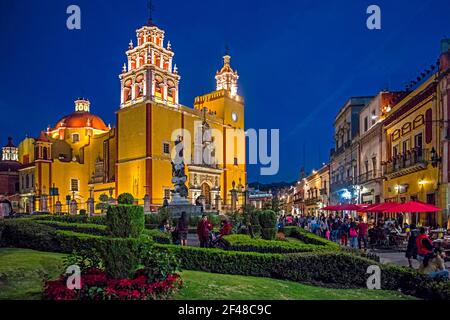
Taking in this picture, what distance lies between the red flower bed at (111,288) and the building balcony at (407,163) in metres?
20.4

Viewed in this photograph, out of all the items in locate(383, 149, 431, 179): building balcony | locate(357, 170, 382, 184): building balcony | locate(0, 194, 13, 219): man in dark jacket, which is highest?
locate(383, 149, 431, 179): building balcony

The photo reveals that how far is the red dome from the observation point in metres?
61.6

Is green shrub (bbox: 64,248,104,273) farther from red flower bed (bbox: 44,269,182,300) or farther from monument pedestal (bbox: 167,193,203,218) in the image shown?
monument pedestal (bbox: 167,193,203,218)

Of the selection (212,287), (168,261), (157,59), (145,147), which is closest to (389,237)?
(212,287)

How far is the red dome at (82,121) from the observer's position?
61.6 metres

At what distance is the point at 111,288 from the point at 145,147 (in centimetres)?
4030

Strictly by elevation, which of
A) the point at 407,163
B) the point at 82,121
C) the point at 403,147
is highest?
the point at 82,121

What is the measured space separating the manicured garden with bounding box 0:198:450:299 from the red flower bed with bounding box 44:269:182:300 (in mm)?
17

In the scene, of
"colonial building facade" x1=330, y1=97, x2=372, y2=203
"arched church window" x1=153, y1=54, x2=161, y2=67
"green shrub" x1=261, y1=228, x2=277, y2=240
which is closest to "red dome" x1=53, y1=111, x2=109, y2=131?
"arched church window" x1=153, y1=54, x2=161, y2=67

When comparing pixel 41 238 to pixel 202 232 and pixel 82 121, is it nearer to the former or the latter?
pixel 202 232

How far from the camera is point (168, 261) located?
27.1 feet

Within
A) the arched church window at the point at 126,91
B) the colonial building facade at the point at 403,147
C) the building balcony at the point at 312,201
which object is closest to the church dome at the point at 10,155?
the arched church window at the point at 126,91

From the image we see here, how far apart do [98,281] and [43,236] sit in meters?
6.94
